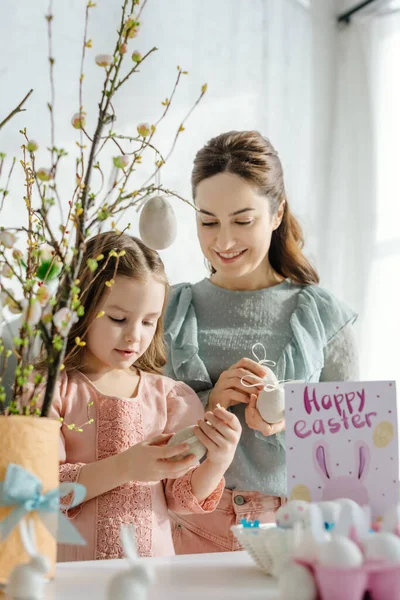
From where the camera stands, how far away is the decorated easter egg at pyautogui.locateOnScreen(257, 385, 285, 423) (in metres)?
1.38

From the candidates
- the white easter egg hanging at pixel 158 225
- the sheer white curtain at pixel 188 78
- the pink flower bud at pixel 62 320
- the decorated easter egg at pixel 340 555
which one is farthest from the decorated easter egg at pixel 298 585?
the sheer white curtain at pixel 188 78

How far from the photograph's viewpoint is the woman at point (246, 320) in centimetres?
151

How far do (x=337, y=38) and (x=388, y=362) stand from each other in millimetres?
1332

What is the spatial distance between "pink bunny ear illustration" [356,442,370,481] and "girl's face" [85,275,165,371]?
19.1 inches

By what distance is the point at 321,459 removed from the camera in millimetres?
863

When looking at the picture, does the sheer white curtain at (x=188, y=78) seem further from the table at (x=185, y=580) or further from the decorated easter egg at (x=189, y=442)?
the table at (x=185, y=580)

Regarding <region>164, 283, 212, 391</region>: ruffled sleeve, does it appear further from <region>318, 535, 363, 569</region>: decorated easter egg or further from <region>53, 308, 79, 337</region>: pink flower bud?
<region>318, 535, 363, 569</region>: decorated easter egg

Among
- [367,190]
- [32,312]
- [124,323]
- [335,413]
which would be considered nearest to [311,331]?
[124,323]

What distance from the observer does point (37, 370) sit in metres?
1.27

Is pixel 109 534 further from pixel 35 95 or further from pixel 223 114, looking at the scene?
pixel 223 114

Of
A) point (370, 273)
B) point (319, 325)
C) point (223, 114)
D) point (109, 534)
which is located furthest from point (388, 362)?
point (109, 534)

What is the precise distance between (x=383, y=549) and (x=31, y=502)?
1.05 ft

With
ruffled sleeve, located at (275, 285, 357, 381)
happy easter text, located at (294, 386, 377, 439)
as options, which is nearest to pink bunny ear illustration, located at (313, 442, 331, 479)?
happy easter text, located at (294, 386, 377, 439)

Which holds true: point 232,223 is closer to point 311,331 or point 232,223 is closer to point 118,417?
point 311,331
